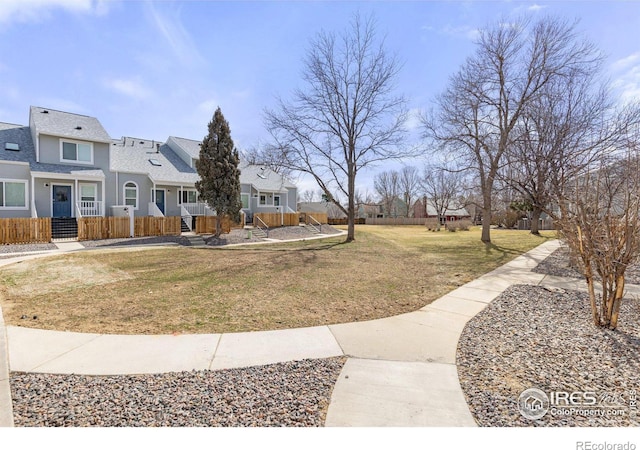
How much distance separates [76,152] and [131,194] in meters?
3.79

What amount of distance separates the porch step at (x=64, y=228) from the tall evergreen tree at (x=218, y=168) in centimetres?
694

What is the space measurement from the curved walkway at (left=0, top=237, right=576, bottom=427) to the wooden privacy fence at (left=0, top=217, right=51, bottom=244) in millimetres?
12774

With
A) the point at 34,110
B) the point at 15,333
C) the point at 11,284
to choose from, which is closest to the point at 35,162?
the point at 34,110

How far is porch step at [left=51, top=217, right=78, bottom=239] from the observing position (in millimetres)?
15781

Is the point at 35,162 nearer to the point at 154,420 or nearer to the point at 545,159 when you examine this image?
the point at 154,420

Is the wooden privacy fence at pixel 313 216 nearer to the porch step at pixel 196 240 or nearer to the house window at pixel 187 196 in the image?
the house window at pixel 187 196

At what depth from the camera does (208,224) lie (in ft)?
63.8

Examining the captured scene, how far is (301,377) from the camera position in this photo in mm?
2900

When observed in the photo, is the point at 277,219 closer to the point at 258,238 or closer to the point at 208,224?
the point at 258,238

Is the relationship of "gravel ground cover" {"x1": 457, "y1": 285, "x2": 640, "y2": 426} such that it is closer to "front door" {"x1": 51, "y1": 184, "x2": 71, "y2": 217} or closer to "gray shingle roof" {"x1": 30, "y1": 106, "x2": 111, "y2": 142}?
"front door" {"x1": 51, "y1": 184, "x2": 71, "y2": 217}

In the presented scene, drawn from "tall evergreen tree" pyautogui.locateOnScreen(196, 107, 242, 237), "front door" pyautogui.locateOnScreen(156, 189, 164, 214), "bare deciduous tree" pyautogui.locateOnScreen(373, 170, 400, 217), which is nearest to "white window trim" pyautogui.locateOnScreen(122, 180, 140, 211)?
"front door" pyautogui.locateOnScreen(156, 189, 164, 214)

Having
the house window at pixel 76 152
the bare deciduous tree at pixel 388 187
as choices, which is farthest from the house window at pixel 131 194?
the bare deciduous tree at pixel 388 187
